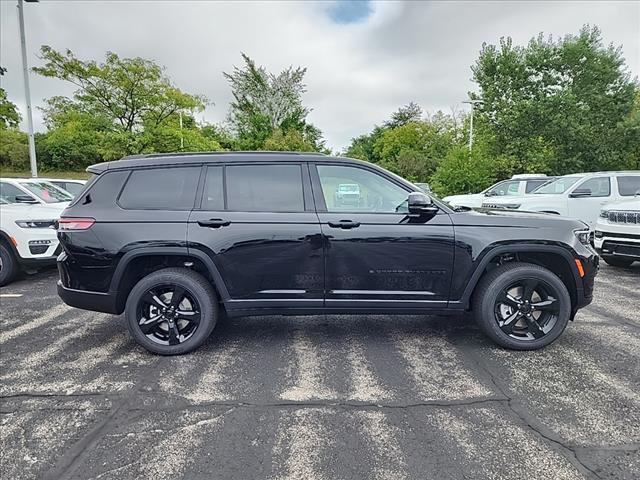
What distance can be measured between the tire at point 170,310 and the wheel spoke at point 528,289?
9.05ft

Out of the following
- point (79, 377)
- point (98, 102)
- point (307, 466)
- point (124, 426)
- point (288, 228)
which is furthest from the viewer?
point (98, 102)

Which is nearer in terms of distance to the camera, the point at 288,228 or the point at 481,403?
the point at 481,403

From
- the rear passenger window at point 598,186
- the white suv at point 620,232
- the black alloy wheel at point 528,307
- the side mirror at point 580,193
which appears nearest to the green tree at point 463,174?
the rear passenger window at point 598,186

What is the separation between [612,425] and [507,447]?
0.77 metres

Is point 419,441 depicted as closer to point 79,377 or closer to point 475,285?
point 475,285

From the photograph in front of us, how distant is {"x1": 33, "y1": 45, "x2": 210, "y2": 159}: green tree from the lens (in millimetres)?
17719

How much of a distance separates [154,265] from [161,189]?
0.70 meters

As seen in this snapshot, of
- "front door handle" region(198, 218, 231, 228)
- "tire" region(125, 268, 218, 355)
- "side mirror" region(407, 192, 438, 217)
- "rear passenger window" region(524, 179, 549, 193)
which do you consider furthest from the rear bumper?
"rear passenger window" region(524, 179, 549, 193)

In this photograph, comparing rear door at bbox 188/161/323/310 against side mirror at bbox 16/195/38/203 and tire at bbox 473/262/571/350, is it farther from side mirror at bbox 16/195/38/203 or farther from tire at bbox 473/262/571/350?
side mirror at bbox 16/195/38/203

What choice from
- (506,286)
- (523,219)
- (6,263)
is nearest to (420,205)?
(523,219)

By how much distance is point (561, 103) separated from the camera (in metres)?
19.3

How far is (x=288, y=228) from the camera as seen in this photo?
11.5 ft

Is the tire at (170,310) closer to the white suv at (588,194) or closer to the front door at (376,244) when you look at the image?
the front door at (376,244)

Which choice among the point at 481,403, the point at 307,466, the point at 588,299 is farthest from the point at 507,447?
the point at 588,299
